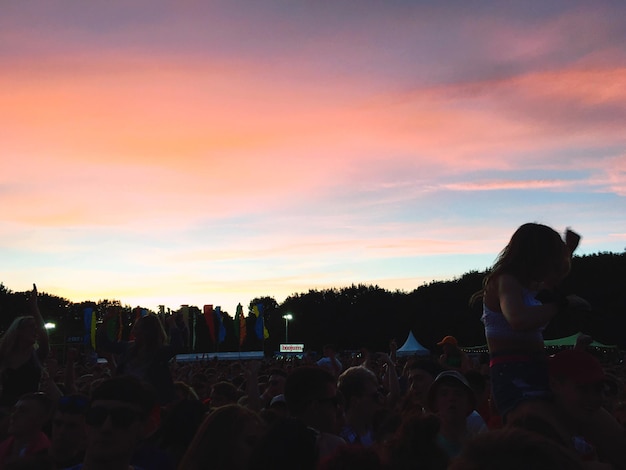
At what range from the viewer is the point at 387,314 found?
79625mm

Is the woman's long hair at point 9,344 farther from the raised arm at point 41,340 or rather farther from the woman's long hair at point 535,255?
the woman's long hair at point 535,255

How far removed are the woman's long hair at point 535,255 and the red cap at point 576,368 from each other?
1.38 feet

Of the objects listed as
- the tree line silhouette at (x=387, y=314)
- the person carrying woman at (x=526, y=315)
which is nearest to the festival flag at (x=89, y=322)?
the tree line silhouette at (x=387, y=314)

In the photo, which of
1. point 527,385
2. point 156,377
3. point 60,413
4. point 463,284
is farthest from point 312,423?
point 463,284

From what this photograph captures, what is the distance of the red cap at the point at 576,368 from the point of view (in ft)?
11.2

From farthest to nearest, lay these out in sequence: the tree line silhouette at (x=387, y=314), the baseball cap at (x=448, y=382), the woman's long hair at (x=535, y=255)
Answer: the tree line silhouette at (x=387, y=314) → the baseball cap at (x=448, y=382) → the woman's long hair at (x=535, y=255)

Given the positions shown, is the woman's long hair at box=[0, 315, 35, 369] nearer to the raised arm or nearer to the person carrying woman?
the raised arm

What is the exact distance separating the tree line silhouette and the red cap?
146 feet

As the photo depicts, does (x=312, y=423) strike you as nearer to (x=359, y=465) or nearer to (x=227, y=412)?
(x=227, y=412)

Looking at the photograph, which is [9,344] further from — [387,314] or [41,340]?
[387,314]

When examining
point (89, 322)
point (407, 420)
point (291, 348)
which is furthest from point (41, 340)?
point (291, 348)

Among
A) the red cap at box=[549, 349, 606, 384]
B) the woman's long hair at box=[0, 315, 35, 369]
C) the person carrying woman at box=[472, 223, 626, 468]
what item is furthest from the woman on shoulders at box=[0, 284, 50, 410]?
the red cap at box=[549, 349, 606, 384]

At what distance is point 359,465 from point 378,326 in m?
79.0

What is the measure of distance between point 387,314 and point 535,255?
77.0m
